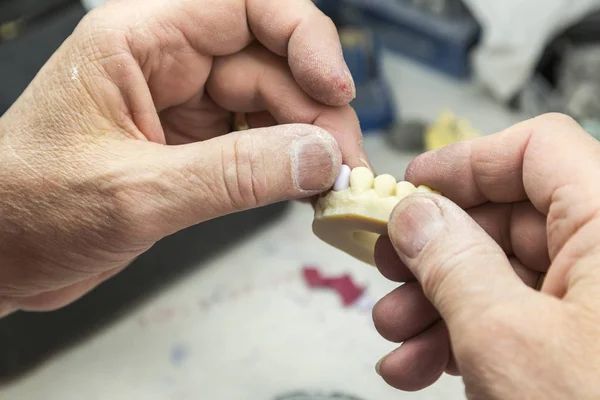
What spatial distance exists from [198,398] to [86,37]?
1.89 ft

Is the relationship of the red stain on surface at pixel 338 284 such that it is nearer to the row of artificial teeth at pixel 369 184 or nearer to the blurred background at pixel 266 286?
the blurred background at pixel 266 286

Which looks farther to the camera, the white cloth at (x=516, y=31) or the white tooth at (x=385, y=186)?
the white cloth at (x=516, y=31)

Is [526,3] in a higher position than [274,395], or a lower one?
higher

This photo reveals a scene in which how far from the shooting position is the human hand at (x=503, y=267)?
47cm

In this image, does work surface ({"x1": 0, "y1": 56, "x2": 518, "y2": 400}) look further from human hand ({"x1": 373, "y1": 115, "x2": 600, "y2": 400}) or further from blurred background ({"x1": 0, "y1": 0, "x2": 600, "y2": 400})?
human hand ({"x1": 373, "y1": 115, "x2": 600, "y2": 400})

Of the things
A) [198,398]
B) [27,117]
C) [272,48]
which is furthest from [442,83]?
[27,117]

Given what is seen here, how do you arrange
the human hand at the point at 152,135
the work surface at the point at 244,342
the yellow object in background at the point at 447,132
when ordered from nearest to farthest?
the human hand at the point at 152,135 → the work surface at the point at 244,342 → the yellow object in background at the point at 447,132

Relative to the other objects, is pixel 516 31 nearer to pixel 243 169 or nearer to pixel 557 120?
pixel 557 120

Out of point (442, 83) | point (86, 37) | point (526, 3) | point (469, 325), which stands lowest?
point (442, 83)

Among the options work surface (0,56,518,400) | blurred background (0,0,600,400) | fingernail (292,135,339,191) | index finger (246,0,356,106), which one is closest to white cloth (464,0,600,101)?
blurred background (0,0,600,400)

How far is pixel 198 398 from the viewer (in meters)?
1.03

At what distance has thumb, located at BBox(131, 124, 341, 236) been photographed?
677mm

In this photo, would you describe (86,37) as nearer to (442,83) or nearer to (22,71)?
(22,71)

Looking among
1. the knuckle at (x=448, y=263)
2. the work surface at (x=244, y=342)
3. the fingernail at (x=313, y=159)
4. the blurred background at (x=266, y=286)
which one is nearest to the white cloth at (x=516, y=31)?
the blurred background at (x=266, y=286)
